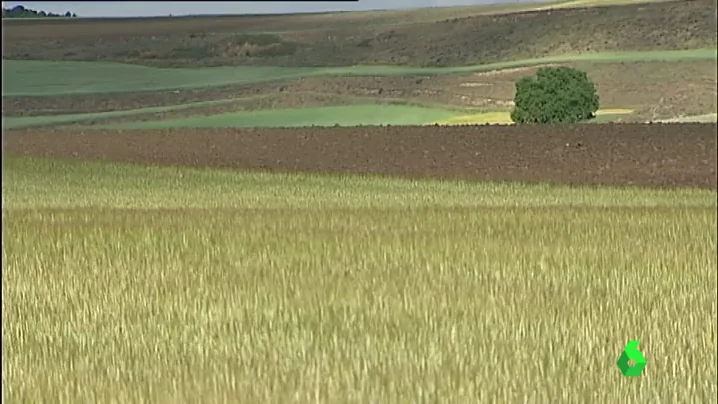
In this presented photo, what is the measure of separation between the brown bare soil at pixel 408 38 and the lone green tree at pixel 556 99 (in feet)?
3.91

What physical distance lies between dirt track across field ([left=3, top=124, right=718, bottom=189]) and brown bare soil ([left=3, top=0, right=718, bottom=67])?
2096 millimetres

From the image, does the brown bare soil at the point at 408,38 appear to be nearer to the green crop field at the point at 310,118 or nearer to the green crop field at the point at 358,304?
the green crop field at the point at 310,118

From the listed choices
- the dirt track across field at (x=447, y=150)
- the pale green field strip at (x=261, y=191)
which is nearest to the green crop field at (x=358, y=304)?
the pale green field strip at (x=261, y=191)

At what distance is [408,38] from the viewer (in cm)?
3369

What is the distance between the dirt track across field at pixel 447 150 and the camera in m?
26.8

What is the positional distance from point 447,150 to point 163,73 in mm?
8859

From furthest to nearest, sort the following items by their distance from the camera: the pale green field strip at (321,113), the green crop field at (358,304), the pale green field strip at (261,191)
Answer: the pale green field strip at (321,113), the pale green field strip at (261,191), the green crop field at (358,304)

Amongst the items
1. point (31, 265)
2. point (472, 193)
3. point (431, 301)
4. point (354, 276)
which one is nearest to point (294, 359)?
point (431, 301)

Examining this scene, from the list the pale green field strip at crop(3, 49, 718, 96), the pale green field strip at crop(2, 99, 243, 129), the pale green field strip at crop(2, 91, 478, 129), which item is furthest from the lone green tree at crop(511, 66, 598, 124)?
the pale green field strip at crop(2, 99, 243, 129)

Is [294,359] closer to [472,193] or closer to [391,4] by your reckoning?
[391,4]

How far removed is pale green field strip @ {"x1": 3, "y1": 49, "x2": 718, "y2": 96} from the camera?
33250 mm

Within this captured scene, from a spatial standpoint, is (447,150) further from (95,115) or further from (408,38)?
(95,115)

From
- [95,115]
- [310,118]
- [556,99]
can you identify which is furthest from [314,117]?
[556,99]

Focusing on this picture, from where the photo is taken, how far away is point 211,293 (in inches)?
345
